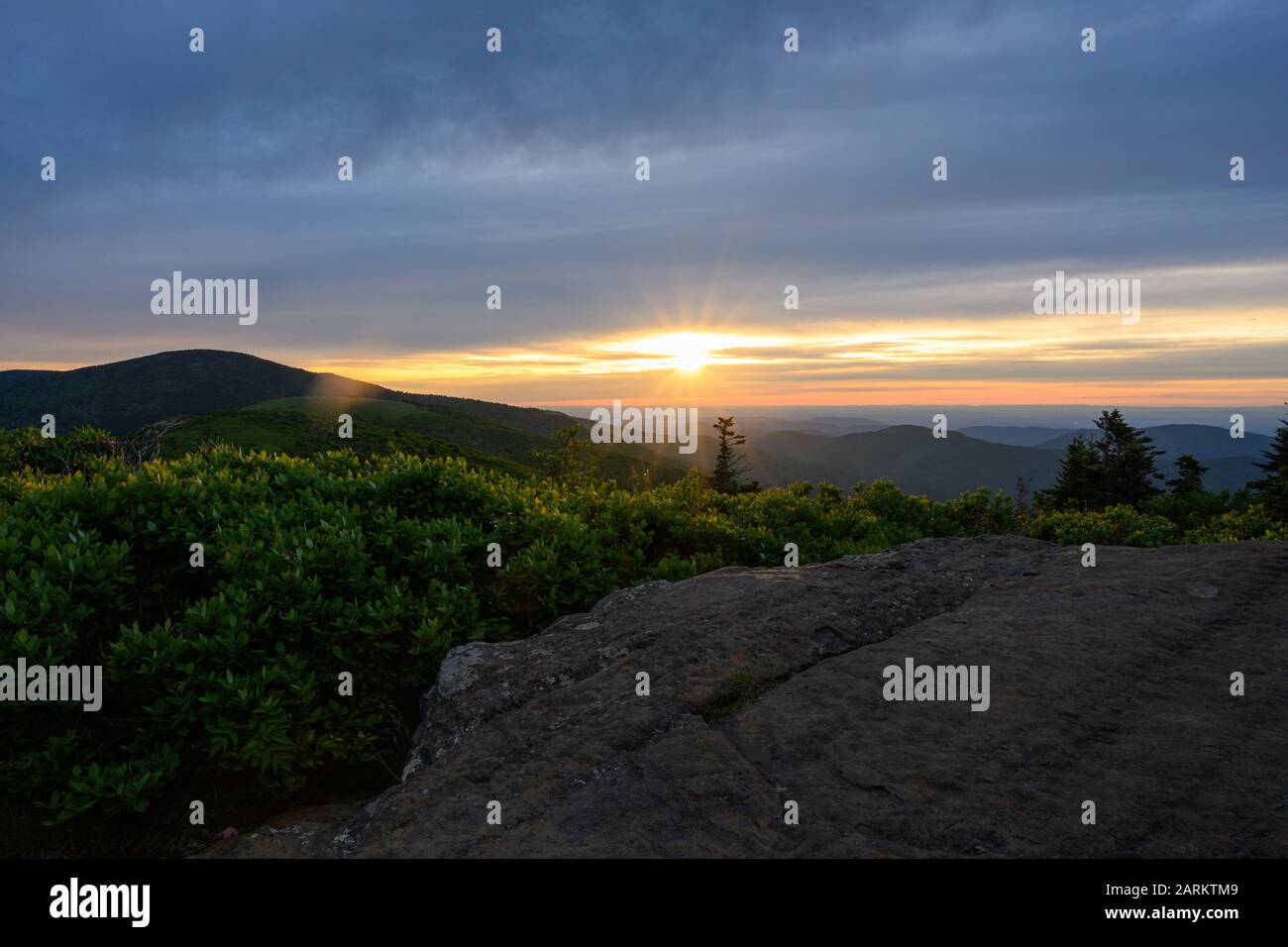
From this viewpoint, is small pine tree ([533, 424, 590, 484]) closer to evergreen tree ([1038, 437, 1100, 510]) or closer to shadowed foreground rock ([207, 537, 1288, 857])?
shadowed foreground rock ([207, 537, 1288, 857])

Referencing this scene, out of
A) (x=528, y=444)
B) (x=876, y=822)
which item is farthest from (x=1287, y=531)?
(x=528, y=444)

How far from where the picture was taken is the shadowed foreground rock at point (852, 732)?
342cm

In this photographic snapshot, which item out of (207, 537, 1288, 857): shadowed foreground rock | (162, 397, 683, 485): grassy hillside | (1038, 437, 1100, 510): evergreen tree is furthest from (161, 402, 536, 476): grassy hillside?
(207, 537, 1288, 857): shadowed foreground rock

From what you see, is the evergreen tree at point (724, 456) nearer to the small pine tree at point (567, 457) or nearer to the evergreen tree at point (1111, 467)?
the evergreen tree at point (1111, 467)

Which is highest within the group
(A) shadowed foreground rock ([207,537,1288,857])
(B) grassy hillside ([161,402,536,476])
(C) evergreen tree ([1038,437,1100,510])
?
Answer: (B) grassy hillside ([161,402,536,476])

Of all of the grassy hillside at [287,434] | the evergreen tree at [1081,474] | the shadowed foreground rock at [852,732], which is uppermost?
the grassy hillside at [287,434]

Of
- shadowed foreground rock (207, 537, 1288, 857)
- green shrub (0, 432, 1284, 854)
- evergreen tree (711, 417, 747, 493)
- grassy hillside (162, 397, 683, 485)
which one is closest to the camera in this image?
shadowed foreground rock (207, 537, 1288, 857)

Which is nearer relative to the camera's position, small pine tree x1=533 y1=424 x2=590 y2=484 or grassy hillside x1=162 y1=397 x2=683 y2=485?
small pine tree x1=533 y1=424 x2=590 y2=484

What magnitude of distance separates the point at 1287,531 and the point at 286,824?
13039mm

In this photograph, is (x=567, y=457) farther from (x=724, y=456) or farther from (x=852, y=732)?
(x=724, y=456)

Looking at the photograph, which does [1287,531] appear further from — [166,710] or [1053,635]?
[166,710]

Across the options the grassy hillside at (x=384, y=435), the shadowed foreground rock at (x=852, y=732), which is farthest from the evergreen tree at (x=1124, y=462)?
the shadowed foreground rock at (x=852, y=732)

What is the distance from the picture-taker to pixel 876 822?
136 inches

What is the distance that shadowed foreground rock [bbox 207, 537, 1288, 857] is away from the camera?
342 cm
